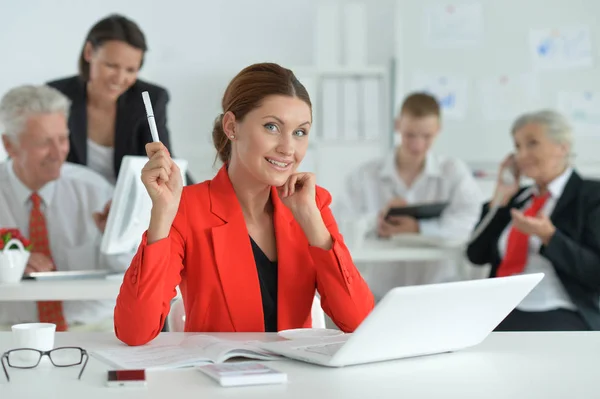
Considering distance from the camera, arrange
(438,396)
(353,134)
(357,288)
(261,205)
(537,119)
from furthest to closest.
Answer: (353,134) < (537,119) < (261,205) < (357,288) < (438,396)

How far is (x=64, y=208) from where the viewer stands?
2908mm

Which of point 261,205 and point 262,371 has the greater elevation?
point 261,205

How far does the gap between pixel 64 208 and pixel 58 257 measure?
0.17 meters

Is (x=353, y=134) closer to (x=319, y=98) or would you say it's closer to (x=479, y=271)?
(x=319, y=98)

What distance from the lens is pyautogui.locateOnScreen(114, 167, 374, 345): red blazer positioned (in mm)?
1724

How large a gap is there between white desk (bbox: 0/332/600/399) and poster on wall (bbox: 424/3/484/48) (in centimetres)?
368

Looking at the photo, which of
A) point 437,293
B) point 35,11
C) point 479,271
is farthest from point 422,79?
point 437,293

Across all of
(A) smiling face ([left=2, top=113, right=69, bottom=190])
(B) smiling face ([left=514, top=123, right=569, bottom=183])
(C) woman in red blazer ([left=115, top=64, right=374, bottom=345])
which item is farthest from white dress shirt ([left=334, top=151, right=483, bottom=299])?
(C) woman in red blazer ([left=115, top=64, right=374, bottom=345])

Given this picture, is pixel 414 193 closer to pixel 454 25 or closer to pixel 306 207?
pixel 454 25

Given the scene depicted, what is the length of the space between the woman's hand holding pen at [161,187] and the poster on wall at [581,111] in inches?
150

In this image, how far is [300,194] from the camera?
5.81ft

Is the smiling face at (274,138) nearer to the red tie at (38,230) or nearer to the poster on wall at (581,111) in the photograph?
the red tie at (38,230)

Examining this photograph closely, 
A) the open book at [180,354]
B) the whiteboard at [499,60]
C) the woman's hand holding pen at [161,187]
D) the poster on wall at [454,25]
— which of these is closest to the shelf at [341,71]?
the whiteboard at [499,60]

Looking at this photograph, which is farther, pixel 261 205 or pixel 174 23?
pixel 174 23
